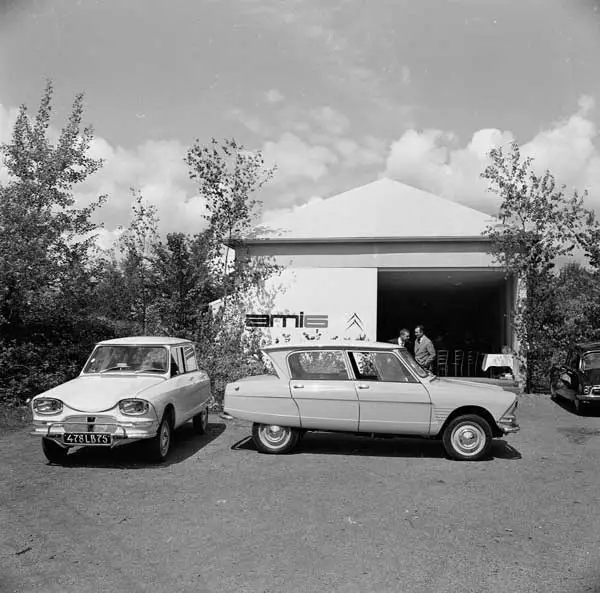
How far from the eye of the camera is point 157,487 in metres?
6.70

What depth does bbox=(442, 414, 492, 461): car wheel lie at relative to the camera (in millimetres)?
8102

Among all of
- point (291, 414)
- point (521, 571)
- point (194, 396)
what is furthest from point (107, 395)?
point (521, 571)

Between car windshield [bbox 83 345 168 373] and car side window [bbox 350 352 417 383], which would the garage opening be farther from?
car windshield [bbox 83 345 168 373]

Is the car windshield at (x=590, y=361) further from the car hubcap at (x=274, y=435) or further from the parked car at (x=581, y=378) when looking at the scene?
the car hubcap at (x=274, y=435)

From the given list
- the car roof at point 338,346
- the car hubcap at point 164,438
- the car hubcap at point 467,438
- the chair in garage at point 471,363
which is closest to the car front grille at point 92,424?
the car hubcap at point 164,438

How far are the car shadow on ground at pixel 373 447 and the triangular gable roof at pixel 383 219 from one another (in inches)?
327

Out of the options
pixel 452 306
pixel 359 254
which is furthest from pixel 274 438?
pixel 452 306

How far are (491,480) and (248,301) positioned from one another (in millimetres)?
10357

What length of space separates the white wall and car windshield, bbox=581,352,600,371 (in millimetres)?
5459

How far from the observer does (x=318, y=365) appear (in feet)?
27.8

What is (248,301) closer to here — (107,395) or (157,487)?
(107,395)

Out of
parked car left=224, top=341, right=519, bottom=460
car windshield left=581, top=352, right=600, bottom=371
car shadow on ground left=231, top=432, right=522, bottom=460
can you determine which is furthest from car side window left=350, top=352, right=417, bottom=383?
car windshield left=581, top=352, right=600, bottom=371

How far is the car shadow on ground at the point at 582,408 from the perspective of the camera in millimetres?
12633

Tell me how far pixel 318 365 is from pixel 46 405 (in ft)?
11.8
